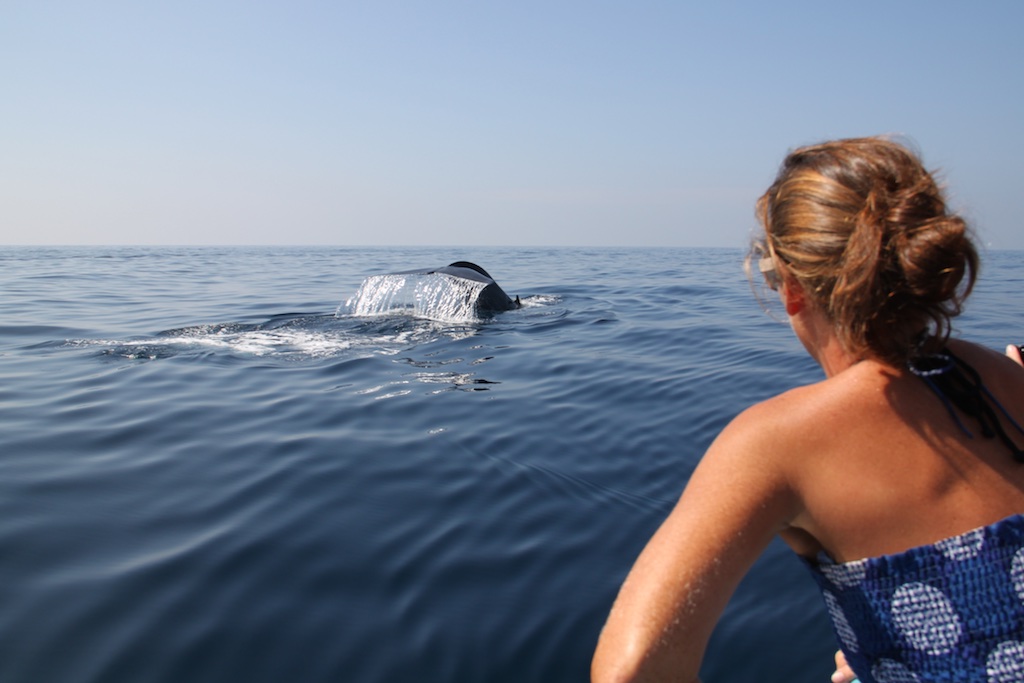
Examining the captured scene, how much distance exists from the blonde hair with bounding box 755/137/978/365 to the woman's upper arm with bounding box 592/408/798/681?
349mm

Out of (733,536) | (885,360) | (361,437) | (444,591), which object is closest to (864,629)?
(733,536)

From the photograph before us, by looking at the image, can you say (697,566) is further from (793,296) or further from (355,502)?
(355,502)

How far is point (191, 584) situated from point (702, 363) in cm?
675

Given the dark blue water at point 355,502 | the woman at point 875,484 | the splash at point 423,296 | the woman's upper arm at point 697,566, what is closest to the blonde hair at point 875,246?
the woman at point 875,484

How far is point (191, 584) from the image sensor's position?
12.1ft

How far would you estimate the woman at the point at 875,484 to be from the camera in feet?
5.36

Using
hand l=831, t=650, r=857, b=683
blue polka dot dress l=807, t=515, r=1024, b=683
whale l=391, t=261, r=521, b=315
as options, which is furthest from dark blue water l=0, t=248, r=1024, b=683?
whale l=391, t=261, r=521, b=315

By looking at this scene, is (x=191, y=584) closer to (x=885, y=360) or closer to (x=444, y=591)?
(x=444, y=591)

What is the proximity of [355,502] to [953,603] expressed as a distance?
364cm

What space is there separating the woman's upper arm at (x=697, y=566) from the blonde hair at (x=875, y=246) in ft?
1.15

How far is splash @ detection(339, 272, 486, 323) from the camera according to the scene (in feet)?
42.9

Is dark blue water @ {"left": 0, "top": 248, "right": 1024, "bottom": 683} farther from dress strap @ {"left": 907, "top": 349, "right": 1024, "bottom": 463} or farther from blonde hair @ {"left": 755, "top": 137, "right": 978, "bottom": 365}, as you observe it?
blonde hair @ {"left": 755, "top": 137, "right": 978, "bottom": 365}

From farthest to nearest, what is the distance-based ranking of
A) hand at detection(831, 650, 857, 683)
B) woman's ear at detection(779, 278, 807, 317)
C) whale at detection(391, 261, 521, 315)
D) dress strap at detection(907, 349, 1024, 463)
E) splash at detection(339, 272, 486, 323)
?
whale at detection(391, 261, 521, 315)
splash at detection(339, 272, 486, 323)
hand at detection(831, 650, 857, 683)
woman's ear at detection(779, 278, 807, 317)
dress strap at detection(907, 349, 1024, 463)

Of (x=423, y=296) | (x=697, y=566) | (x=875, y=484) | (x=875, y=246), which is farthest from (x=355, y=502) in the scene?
(x=423, y=296)
